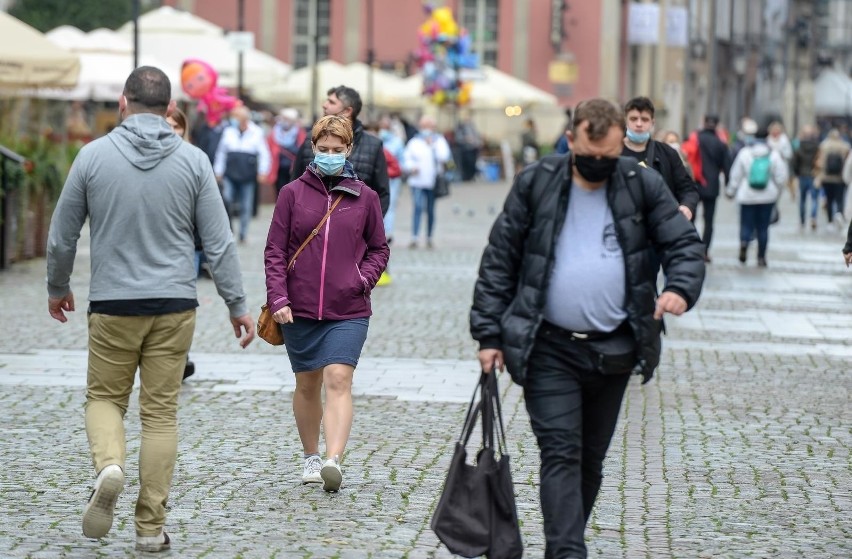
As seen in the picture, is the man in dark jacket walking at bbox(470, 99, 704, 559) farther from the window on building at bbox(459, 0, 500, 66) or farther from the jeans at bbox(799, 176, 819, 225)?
the window on building at bbox(459, 0, 500, 66)

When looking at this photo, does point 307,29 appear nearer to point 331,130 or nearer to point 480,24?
point 480,24

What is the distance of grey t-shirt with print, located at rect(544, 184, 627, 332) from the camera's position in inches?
230

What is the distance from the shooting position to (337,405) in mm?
7719

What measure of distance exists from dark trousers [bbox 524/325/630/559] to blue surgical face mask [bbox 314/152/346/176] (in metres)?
2.04

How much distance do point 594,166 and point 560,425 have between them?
839 mm

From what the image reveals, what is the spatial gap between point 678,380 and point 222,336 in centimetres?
367

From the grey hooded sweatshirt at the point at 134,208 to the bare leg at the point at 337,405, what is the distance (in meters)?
1.33

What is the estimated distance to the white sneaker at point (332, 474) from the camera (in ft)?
24.5

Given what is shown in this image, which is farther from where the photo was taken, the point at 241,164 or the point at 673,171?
the point at 241,164

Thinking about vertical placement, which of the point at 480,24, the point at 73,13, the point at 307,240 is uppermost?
the point at 480,24

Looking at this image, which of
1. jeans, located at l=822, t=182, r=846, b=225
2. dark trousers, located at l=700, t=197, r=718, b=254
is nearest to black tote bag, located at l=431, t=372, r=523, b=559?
dark trousers, located at l=700, t=197, r=718, b=254

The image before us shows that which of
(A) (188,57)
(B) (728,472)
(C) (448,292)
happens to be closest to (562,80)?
(A) (188,57)

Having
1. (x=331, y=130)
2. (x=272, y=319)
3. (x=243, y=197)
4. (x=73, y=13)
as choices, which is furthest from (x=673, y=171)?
(x=73, y=13)

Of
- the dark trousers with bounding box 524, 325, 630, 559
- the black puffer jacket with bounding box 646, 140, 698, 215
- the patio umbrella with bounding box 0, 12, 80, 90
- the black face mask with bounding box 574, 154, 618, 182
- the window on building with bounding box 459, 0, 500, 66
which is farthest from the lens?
the window on building with bounding box 459, 0, 500, 66
